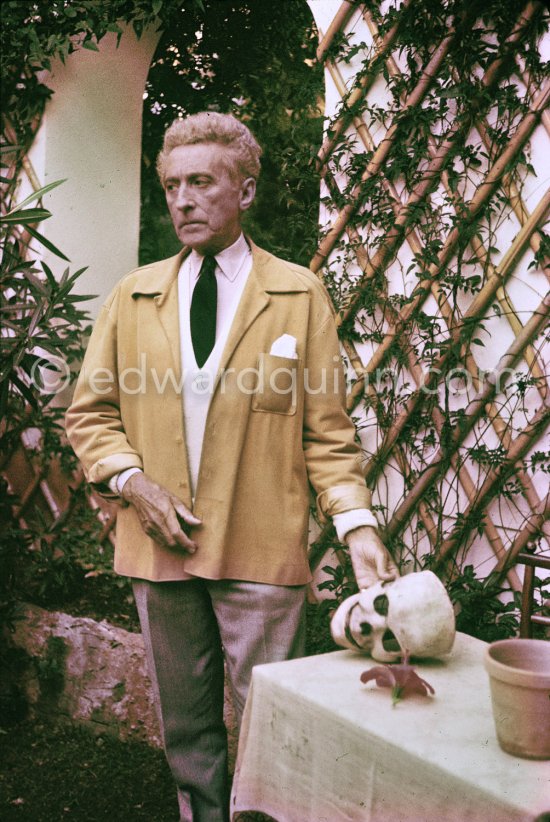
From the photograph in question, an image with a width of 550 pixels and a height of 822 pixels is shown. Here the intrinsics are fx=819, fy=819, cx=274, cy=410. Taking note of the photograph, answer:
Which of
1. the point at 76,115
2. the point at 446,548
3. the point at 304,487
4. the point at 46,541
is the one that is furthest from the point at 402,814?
the point at 76,115

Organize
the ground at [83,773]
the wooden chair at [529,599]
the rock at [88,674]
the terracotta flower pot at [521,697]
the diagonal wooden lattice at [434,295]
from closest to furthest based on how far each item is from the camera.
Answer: the terracotta flower pot at [521,697] → the wooden chair at [529,599] → the diagonal wooden lattice at [434,295] → the ground at [83,773] → the rock at [88,674]

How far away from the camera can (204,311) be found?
1540mm

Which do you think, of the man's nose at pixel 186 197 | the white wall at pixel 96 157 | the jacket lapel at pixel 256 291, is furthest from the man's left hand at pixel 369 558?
the white wall at pixel 96 157

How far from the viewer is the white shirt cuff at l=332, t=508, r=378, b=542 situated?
1387 mm

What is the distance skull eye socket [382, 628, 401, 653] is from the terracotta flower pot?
0.23 m

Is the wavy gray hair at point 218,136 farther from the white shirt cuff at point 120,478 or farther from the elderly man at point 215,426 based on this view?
the white shirt cuff at point 120,478

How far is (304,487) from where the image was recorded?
5.10ft

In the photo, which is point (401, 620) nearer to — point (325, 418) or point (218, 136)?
point (325, 418)

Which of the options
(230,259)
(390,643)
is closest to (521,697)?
(390,643)

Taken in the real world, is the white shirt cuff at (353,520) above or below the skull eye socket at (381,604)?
above

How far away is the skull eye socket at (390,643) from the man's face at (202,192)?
784mm

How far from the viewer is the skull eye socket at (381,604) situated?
1112 millimetres

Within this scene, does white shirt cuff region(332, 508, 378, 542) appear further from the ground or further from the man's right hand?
the ground

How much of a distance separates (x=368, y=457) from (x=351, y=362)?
0.28 metres
